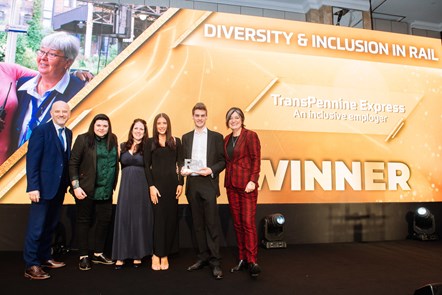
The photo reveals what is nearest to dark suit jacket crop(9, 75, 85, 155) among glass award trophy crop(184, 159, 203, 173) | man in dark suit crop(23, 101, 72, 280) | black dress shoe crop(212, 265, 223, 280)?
man in dark suit crop(23, 101, 72, 280)

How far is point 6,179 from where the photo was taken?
354 cm

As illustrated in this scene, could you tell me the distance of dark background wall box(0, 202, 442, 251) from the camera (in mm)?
3594

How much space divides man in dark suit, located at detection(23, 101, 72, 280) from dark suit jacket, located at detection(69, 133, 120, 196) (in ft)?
0.27

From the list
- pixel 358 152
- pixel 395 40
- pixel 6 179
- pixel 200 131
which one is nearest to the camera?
pixel 200 131

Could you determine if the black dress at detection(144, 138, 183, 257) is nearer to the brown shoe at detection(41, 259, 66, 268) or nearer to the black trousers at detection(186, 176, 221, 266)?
the black trousers at detection(186, 176, 221, 266)

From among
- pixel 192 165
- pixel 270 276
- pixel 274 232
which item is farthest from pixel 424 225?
pixel 192 165

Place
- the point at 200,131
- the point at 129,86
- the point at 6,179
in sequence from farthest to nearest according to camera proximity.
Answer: the point at 129,86 → the point at 6,179 → the point at 200,131

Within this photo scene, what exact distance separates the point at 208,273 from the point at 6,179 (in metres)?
2.42

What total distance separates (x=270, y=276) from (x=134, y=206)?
4.16ft

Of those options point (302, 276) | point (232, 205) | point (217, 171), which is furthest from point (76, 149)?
point (302, 276)

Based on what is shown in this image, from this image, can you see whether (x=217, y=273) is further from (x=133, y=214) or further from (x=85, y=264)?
(x=85, y=264)

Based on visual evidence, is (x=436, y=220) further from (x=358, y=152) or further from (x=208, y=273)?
(x=208, y=273)

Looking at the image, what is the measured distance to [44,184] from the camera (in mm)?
2613

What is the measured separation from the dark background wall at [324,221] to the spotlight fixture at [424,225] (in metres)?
0.12
